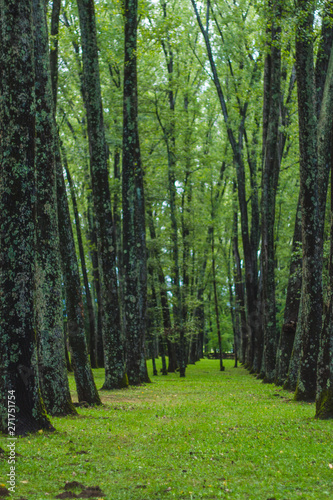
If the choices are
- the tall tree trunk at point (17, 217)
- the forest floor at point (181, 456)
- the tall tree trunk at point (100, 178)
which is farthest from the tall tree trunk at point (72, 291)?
the tall tree trunk at point (17, 217)

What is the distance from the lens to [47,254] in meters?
10.4

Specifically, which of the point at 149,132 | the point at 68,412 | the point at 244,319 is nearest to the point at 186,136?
the point at 149,132

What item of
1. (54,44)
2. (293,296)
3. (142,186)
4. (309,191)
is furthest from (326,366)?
(142,186)

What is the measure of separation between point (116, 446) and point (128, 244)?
11394 millimetres

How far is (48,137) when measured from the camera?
10672mm

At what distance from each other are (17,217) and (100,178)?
854cm

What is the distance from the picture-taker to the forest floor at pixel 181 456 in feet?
19.6

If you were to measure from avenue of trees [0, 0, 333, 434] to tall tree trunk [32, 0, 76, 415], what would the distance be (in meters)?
0.03

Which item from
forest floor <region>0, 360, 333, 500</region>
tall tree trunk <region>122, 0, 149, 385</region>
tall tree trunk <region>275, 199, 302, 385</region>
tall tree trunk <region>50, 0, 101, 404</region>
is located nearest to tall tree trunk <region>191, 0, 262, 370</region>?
tall tree trunk <region>122, 0, 149, 385</region>

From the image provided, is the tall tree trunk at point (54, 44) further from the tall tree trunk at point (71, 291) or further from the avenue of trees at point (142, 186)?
the tall tree trunk at point (71, 291)

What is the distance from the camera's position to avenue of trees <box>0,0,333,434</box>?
7668mm

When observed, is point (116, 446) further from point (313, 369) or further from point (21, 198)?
point (313, 369)

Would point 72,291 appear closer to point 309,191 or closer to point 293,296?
point 309,191

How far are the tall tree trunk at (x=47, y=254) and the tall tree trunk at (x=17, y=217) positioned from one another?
104 inches
